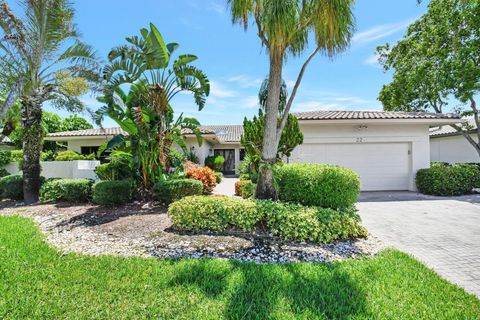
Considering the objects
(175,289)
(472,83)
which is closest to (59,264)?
(175,289)

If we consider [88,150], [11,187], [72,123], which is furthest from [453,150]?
[72,123]

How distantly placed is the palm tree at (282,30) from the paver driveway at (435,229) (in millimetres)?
3246

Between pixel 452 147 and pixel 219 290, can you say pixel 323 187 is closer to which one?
pixel 219 290

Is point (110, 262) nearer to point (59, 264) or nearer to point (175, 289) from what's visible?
point (59, 264)

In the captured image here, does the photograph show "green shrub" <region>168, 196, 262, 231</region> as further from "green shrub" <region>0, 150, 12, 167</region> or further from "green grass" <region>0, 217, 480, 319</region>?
"green shrub" <region>0, 150, 12, 167</region>

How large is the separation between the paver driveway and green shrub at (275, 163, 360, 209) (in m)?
1.26

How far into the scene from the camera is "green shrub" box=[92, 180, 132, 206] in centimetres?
826

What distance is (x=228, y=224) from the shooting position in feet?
18.8

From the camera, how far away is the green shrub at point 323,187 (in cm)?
610

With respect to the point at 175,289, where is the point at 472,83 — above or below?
above

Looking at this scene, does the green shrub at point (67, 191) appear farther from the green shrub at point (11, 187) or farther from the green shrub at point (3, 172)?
the green shrub at point (3, 172)

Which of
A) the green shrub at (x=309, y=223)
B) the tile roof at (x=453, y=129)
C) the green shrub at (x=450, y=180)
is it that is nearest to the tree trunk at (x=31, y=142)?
the green shrub at (x=309, y=223)

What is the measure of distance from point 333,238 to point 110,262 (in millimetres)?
4368

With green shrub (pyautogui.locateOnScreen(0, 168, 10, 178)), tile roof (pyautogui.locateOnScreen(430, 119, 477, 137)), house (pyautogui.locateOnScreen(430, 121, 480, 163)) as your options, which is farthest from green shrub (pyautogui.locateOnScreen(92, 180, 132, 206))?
house (pyautogui.locateOnScreen(430, 121, 480, 163))
